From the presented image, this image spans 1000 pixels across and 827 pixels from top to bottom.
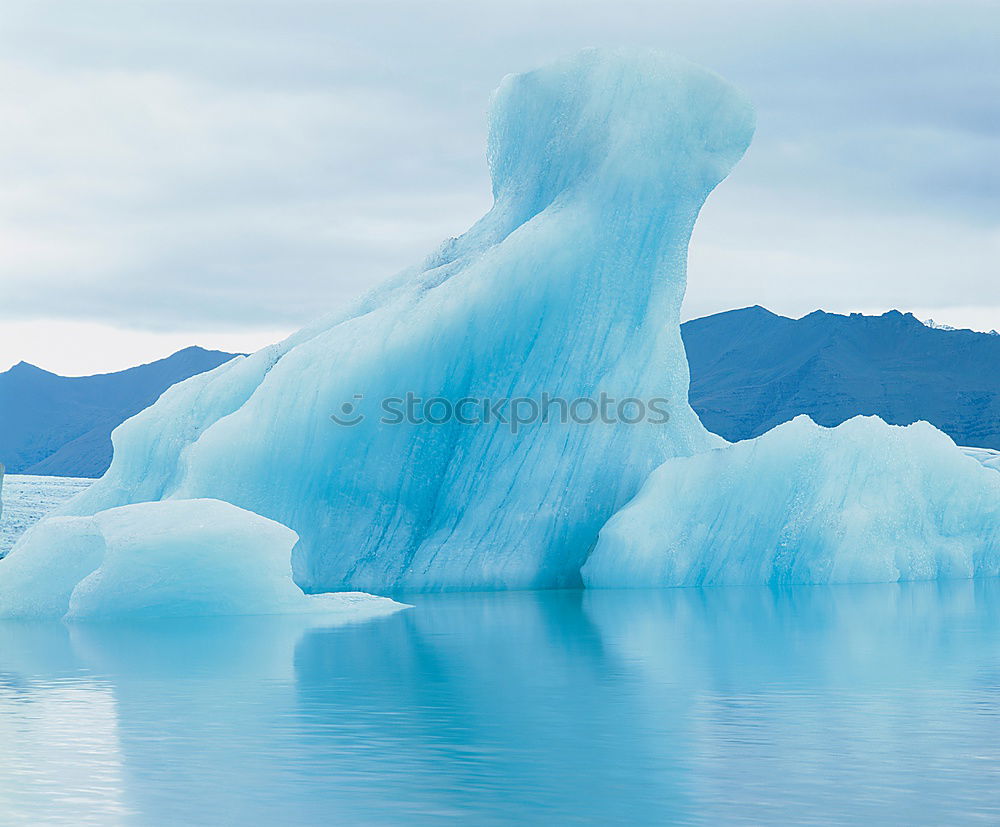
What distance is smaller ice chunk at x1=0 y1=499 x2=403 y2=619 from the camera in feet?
49.2

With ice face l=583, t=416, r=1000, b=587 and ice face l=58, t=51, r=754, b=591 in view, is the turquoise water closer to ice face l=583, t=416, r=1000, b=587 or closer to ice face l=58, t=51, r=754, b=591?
ice face l=583, t=416, r=1000, b=587

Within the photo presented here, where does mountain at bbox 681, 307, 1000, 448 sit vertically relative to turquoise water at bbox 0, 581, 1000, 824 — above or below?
above

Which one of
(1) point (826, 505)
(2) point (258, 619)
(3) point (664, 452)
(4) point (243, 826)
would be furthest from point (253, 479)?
(4) point (243, 826)

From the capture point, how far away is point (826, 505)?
1995cm

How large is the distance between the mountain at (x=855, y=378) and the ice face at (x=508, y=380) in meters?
81.6

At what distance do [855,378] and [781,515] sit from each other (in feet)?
326

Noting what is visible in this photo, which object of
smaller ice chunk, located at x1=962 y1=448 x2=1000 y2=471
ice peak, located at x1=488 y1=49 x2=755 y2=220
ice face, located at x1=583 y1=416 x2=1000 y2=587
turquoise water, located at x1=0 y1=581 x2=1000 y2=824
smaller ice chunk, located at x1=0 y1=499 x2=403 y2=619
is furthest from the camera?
smaller ice chunk, located at x1=962 y1=448 x2=1000 y2=471

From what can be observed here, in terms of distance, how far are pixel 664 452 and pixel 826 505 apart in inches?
96.2

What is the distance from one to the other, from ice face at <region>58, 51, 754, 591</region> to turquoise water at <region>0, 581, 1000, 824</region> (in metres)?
5.69

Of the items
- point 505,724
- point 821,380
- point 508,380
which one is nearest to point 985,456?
point 508,380

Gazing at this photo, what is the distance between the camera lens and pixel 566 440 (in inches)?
802

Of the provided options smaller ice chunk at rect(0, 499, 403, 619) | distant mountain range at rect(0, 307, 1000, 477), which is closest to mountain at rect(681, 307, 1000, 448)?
distant mountain range at rect(0, 307, 1000, 477)

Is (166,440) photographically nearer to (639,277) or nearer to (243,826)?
(639,277)

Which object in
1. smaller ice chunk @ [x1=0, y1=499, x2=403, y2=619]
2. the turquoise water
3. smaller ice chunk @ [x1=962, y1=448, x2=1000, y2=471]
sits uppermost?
smaller ice chunk @ [x1=962, y1=448, x2=1000, y2=471]
